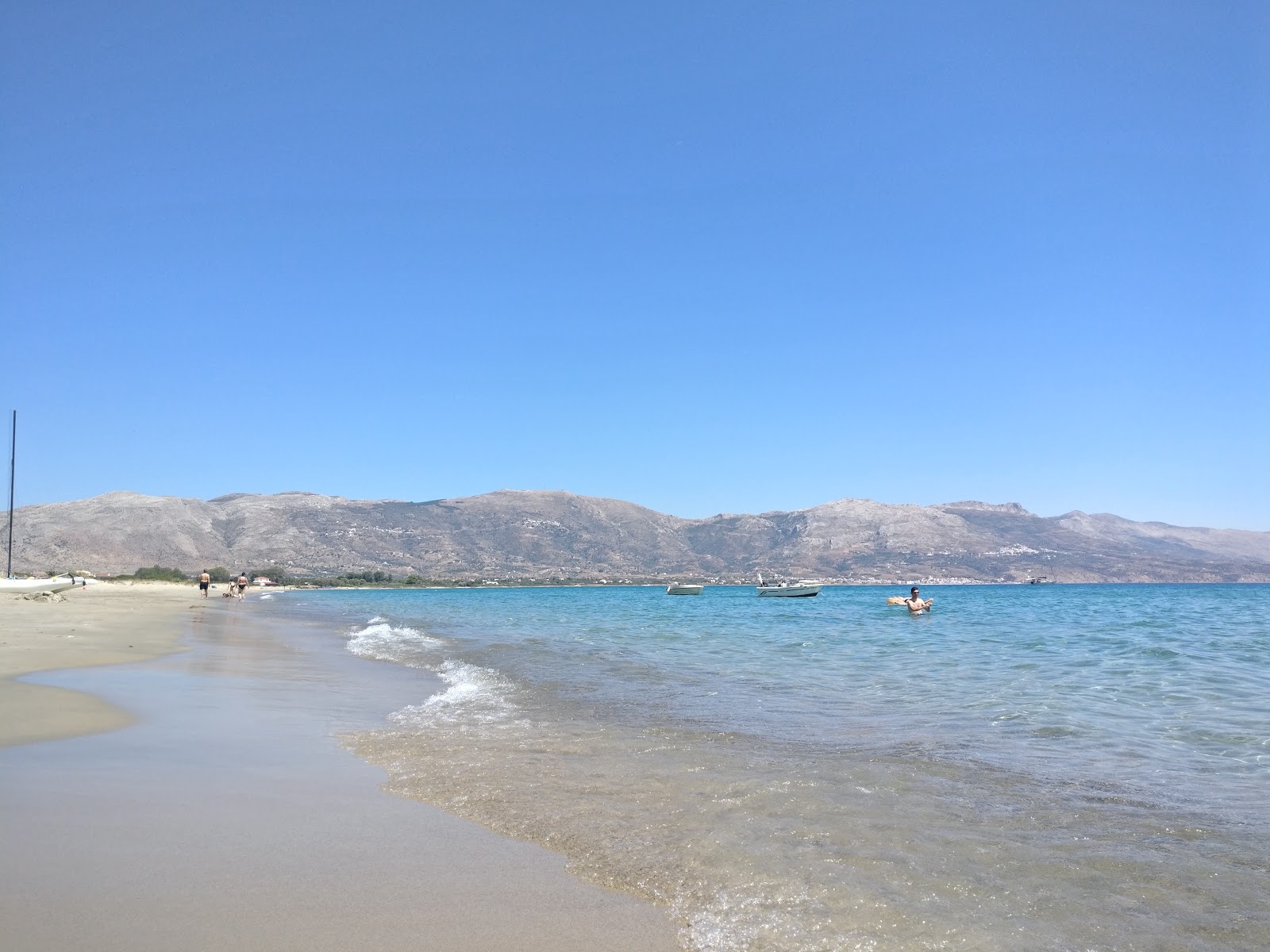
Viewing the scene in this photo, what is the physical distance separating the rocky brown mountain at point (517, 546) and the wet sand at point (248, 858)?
150238 millimetres

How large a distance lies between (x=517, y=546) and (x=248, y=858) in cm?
17280

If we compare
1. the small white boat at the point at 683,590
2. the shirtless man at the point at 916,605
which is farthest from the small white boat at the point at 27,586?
the small white boat at the point at 683,590

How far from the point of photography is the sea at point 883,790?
4.30m

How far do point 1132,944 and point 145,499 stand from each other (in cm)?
20635

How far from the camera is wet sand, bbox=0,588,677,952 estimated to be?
3770mm

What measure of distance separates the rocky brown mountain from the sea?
484 feet

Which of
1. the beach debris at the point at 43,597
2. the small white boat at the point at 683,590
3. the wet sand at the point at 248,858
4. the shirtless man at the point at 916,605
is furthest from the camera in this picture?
the small white boat at the point at 683,590

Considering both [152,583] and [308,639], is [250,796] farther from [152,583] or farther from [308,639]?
[152,583]

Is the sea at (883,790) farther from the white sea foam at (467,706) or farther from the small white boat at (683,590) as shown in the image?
the small white boat at (683,590)

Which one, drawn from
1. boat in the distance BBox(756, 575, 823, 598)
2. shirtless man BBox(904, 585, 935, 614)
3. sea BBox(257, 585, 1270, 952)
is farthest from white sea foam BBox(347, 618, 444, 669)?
boat in the distance BBox(756, 575, 823, 598)

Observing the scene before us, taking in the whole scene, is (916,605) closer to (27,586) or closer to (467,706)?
(467,706)

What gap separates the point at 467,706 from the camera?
1153 cm

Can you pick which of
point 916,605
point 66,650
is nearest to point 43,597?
point 66,650

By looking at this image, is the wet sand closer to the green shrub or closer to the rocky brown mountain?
the green shrub
